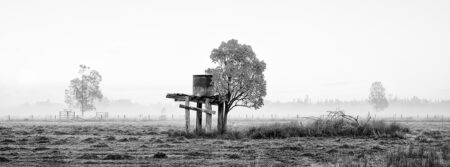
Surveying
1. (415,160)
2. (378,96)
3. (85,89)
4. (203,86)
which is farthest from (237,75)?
(378,96)

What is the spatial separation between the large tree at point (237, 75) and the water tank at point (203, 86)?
472 mm

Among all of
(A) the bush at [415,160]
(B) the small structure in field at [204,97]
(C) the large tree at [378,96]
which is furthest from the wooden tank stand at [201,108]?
(C) the large tree at [378,96]

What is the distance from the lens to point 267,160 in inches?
603

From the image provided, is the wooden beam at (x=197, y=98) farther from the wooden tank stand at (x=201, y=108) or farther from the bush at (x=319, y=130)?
the bush at (x=319, y=130)

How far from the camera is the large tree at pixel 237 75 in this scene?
29.1m

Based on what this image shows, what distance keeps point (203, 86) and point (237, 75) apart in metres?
2.41

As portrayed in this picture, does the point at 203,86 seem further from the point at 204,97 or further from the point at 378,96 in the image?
the point at 378,96

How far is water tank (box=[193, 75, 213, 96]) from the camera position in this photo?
29891mm

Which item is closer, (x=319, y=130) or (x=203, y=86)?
(x=319, y=130)

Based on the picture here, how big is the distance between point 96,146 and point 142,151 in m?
3.17

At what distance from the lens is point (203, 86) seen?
1180 inches

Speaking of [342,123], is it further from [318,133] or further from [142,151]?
[142,151]

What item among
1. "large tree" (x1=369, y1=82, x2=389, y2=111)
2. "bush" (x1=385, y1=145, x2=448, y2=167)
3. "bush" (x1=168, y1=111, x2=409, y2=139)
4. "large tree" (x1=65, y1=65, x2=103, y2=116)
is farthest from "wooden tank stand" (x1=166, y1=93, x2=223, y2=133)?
"large tree" (x1=369, y1=82, x2=389, y2=111)

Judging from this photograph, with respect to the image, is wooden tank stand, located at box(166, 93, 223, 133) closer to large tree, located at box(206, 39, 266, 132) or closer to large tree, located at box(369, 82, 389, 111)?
large tree, located at box(206, 39, 266, 132)
